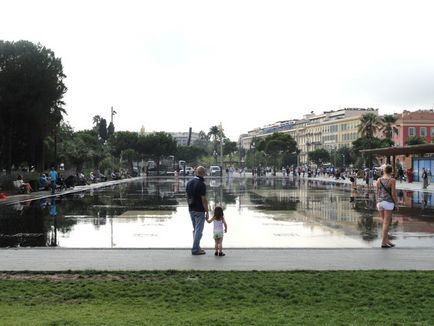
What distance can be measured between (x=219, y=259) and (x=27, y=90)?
3712 centimetres

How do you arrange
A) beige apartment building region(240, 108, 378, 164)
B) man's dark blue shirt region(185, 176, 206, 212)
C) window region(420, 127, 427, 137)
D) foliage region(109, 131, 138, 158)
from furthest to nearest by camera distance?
beige apartment building region(240, 108, 378, 164)
window region(420, 127, 427, 137)
foliage region(109, 131, 138, 158)
man's dark blue shirt region(185, 176, 206, 212)

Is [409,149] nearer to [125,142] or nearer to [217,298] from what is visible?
[217,298]

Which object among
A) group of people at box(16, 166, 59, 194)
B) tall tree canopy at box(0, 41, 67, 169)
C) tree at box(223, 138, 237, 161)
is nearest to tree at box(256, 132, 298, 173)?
tree at box(223, 138, 237, 161)

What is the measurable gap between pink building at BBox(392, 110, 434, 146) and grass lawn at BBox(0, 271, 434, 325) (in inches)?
4510

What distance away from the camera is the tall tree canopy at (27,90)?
4378cm

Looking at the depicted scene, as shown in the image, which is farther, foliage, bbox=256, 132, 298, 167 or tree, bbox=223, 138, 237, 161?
tree, bbox=223, 138, 237, 161

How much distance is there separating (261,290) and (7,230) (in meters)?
10.5

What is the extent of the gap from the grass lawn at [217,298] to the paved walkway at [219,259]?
2.21 ft

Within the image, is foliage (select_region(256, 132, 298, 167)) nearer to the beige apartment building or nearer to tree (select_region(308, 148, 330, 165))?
tree (select_region(308, 148, 330, 165))

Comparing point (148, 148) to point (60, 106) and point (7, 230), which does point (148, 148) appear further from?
point (7, 230)

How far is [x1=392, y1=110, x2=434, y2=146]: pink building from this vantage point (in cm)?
11792

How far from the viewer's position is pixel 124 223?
1823 centimetres

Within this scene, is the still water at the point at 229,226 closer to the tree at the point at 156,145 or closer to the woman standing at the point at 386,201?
the woman standing at the point at 386,201

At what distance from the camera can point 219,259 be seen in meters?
10.6
